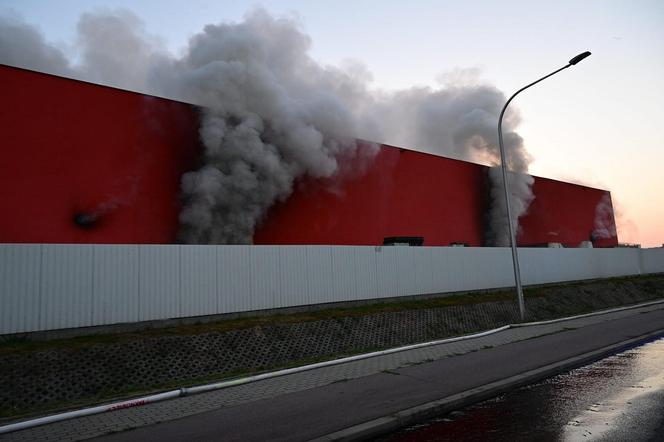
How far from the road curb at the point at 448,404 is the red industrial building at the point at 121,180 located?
10.1 metres

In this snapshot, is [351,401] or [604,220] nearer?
[351,401]

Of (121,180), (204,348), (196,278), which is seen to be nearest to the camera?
(204,348)

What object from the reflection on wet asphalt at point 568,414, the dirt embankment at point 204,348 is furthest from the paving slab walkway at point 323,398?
the dirt embankment at point 204,348

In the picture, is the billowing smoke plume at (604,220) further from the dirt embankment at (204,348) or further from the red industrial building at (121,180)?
the dirt embankment at (204,348)

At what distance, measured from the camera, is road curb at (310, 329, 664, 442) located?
439 cm

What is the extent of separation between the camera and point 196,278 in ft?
33.1

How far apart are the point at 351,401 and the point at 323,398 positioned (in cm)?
40

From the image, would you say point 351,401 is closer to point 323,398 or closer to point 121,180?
point 323,398

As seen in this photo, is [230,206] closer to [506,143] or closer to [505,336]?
[505,336]

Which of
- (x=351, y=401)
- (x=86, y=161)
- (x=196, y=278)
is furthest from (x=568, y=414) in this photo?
(x=86, y=161)

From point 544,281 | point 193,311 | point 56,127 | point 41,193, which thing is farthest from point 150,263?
point 544,281

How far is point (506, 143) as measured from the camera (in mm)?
26094

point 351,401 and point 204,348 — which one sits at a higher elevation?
point 204,348

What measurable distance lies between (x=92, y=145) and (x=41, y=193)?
1.88 metres
